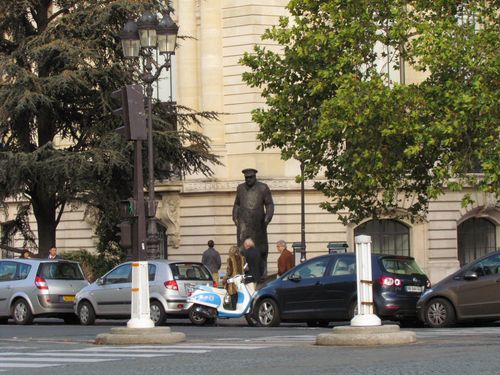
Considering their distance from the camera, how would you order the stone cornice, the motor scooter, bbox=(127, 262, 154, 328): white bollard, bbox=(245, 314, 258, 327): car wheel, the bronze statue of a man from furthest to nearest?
the stone cornice, the bronze statue of a man, the motor scooter, bbox=(245, 314, 258, 327): car wheel, bbox=(127, 262, 154, 328): white bollard

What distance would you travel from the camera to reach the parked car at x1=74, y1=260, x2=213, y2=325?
30.4 meters

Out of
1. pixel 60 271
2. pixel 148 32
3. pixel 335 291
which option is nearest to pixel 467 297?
pixel 335 291

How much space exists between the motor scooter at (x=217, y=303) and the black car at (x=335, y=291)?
2.19 feet

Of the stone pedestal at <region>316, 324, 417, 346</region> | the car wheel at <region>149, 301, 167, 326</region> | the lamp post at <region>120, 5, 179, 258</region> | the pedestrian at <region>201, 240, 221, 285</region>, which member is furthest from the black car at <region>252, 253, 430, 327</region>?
the pedestrian at <region>201, 240, 221, 285</region>

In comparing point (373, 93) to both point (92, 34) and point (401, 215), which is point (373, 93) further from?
point (401, 215)

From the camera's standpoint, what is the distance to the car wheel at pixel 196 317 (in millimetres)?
30125

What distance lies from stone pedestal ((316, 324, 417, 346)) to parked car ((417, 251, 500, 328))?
6.60 meters

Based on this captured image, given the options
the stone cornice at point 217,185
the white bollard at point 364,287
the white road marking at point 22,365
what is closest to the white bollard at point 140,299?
the white bollard at point 364,287

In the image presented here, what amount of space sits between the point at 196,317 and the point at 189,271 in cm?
147

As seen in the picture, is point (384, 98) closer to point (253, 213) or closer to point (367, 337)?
point (253, 213)

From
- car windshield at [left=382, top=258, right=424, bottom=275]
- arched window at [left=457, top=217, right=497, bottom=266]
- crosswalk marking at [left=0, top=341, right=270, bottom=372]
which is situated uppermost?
arched window at [left=457, top=217, right=497, bottom=266]

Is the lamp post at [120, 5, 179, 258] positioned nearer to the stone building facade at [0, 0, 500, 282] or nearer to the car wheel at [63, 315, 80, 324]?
the car wheel at [63, 315, 80, 324]

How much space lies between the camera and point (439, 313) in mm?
26625

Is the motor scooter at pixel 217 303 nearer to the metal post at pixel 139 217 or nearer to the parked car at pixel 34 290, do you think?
the parked car at pixel 34 290
